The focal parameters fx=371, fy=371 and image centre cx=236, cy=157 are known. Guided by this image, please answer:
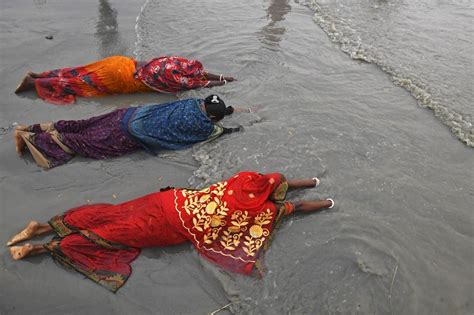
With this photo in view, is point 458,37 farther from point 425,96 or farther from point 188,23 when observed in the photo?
point 188,23

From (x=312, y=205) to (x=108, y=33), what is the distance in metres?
5.60

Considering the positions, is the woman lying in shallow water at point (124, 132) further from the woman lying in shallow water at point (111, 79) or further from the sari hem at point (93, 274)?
the sari hem at point (93, 274)

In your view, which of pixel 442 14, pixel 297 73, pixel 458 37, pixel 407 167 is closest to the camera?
pixel 407 167

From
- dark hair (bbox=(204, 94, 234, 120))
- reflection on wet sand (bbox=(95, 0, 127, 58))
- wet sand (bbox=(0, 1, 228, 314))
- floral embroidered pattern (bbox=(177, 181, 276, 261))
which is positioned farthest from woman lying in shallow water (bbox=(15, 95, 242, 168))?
reflection on wet sand (bbox=(95, 0, 127, 58))

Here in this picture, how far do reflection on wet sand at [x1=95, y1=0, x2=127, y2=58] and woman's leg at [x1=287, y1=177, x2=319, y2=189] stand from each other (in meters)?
4.31

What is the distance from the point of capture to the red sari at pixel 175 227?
3107 millimetres

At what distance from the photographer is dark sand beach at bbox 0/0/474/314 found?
117 inches

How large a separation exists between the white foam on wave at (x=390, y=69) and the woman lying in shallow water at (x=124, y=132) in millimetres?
3058

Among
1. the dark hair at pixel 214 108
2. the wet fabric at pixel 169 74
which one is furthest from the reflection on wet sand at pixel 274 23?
the dark hair at pixel 214 108

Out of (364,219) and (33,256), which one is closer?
(33,256)

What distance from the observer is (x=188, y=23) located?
7.89 metres

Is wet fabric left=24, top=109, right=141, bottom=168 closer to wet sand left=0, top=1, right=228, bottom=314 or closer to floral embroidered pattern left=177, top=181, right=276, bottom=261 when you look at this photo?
wet sand left=0, top=1, right=228, bottom=314

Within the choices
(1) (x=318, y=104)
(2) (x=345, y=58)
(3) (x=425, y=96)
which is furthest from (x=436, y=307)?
(2) (x=345, y=58)

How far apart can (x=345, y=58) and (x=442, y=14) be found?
3673 millimetres
